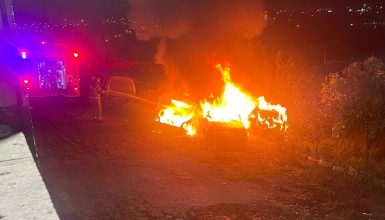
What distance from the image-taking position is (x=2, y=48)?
5.78m

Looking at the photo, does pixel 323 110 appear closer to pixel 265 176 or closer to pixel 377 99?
pixel 377 99

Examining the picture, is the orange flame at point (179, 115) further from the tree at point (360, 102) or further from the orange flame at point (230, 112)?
the tree at point (360, 102)

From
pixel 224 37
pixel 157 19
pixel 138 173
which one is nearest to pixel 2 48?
pixel 138 173

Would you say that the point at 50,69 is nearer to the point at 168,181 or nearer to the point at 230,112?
the point at 230,112

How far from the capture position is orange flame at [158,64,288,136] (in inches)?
452

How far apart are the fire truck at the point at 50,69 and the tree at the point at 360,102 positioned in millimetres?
9551

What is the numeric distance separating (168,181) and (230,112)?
16.1 ft

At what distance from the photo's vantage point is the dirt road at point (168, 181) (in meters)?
6.43

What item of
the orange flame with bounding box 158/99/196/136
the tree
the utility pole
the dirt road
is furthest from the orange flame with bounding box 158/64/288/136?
the utility pole

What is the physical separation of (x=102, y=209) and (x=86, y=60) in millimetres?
9877

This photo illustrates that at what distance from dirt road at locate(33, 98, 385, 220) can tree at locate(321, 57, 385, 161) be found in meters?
1.65

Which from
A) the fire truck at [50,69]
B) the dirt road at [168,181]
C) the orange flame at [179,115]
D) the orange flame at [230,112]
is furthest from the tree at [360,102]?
the fire truck at [50,69]

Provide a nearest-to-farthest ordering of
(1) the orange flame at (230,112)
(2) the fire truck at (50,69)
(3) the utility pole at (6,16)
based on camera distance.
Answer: (3) the utility pole at (6,16)
(1) the orange flame at (230,112)
(2) the fire truck at (50,69)

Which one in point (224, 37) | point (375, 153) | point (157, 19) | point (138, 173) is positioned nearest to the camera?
point (138, 173)
